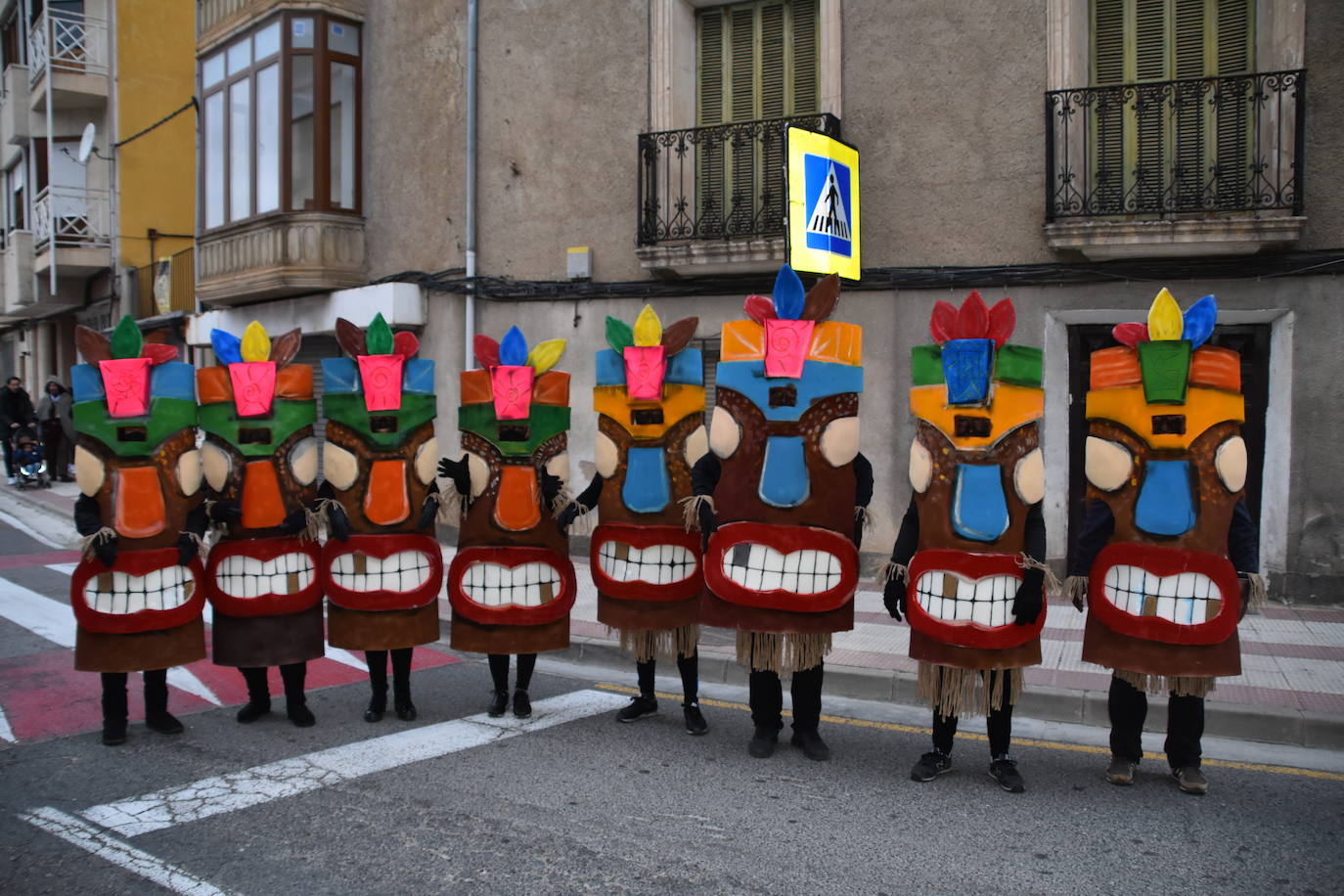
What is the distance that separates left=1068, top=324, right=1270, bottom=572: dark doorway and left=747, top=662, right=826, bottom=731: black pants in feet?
15.5

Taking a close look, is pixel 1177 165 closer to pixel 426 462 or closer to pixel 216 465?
pixel 426 462

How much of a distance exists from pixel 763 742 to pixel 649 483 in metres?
1.39

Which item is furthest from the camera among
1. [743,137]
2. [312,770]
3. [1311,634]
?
[743,137]

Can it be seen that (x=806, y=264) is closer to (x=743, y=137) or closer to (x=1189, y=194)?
(x=743, y=137)

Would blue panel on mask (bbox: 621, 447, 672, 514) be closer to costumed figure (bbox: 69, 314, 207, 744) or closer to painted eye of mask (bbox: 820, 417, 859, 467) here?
painted eye of mask (bbox: 820, 417, 859, 467)

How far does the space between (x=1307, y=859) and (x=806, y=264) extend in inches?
242

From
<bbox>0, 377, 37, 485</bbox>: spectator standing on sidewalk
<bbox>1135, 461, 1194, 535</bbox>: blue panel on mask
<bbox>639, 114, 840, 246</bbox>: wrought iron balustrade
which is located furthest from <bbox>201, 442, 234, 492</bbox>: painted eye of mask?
<bbox>0, 377, 37, 485</bbox>: spectator standing on sidewalk

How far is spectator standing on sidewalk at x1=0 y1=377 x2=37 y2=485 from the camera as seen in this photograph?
15.8 meters

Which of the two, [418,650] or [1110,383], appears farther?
[418,650]

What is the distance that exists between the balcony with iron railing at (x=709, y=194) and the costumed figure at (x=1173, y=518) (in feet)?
19.7

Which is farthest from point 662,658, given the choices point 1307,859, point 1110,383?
point 1307,859

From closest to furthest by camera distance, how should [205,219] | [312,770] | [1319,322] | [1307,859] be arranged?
[1307,859] → [312,770] → [1319,322] → [205,219]

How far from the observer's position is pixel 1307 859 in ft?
12.6

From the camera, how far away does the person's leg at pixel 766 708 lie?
5.05m
